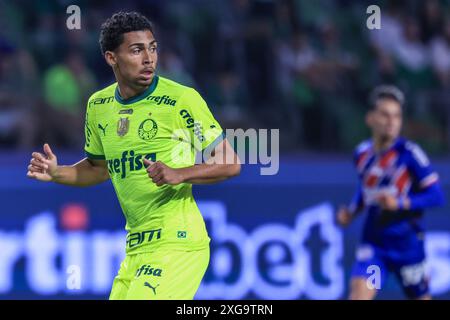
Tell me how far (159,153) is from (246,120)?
5.41 meters

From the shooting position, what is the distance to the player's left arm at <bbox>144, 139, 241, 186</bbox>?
239 inches

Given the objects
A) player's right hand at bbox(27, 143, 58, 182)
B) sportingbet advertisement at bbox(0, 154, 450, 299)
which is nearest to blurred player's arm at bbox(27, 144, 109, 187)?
player's right hand at bbox(27, 143, 58, 182)

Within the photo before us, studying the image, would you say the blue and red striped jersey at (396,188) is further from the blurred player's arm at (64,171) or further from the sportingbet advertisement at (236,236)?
the blurred player's arm at (64,171)

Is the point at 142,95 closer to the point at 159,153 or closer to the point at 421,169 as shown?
the point at 159,153

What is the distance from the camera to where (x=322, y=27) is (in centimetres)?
1273

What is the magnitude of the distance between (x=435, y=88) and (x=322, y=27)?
145 centimetres

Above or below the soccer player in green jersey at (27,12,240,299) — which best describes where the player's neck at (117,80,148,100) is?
above

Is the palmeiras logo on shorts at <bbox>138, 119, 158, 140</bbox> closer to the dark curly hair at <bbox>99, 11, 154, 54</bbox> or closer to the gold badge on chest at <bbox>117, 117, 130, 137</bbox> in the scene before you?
the gold badge on chest at <bbox>117, 117, 130, 137</bbox>

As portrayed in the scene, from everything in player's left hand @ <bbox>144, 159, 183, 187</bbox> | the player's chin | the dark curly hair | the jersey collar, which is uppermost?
the dark curly hair

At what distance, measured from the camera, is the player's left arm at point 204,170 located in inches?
239

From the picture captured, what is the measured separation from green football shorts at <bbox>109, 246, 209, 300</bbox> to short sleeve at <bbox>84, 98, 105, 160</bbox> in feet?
2.59

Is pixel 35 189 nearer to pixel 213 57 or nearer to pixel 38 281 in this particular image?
pixel 38 281

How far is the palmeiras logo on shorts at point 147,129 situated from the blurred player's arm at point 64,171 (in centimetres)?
58

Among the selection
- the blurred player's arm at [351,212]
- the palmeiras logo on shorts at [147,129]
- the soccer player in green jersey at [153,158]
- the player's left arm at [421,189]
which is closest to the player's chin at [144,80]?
the soccer player in green jersey at [153,158]
